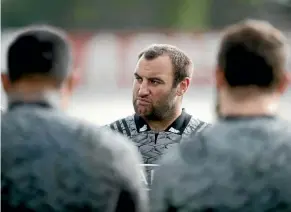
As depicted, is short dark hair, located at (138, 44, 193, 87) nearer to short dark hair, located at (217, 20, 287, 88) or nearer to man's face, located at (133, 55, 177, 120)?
man's face, located at (133, 55, 177, 120)

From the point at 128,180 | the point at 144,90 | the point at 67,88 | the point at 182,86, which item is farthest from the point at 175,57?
the point at 128,180

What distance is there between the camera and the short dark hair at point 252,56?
3078 millimetres

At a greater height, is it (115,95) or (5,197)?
(5,197)

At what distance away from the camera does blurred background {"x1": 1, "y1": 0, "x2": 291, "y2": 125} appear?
19641mm

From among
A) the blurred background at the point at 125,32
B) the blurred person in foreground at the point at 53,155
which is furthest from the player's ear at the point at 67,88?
the blurred background at the point at 125,32

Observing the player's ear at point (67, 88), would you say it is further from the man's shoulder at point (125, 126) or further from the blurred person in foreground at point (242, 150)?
the man's shoulder at point (125, 126)

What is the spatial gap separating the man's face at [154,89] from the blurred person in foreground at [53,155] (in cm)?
209

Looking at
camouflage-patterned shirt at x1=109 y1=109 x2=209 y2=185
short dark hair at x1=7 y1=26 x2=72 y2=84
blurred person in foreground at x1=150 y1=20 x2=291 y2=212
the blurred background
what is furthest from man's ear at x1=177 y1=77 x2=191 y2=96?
the blurred background

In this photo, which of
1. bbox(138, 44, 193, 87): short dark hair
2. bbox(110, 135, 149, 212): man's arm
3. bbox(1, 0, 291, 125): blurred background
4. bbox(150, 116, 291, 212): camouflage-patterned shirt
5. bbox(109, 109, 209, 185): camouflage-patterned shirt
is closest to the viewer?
bbox(150, 116, 291, 212): camouflage-patterned shirt

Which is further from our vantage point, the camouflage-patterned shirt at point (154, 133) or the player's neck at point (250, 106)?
the camouflage-patterned shirt at point (154, 133)

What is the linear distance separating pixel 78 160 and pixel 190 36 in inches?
706

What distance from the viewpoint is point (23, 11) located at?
2450 cm

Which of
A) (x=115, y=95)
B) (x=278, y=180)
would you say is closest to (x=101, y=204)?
(x=278, y=180)

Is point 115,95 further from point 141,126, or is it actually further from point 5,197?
point 5,197
